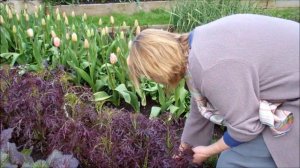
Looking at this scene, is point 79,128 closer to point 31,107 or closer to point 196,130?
point 31,107

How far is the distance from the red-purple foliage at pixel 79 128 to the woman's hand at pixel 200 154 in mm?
55

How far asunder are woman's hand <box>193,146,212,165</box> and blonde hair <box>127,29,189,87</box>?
18.0 inches

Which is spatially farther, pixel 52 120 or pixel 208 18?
pixel 208 18

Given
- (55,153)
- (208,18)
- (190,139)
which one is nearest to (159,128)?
(190,139)

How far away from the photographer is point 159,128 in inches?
90.2

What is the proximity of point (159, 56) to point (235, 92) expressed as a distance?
1.09 feet

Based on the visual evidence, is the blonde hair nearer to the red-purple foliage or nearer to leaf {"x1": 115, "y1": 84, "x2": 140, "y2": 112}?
the red-purple foliage

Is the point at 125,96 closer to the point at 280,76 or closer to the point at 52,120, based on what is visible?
the point at 52,120

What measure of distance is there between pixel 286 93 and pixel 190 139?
729 millimetres

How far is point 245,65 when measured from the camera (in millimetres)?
1606

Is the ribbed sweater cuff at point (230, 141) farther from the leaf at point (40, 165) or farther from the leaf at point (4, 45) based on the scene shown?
the leaf at point (4, 45)

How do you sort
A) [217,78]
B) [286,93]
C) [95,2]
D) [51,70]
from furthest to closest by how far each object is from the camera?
[95,2], [51,70], [286,93], [217,78]

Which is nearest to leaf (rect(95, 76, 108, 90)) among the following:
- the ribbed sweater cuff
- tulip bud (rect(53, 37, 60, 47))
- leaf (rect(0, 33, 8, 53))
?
tulip bud (rect(53, 37, 60, 47))

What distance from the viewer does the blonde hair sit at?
1.71m
